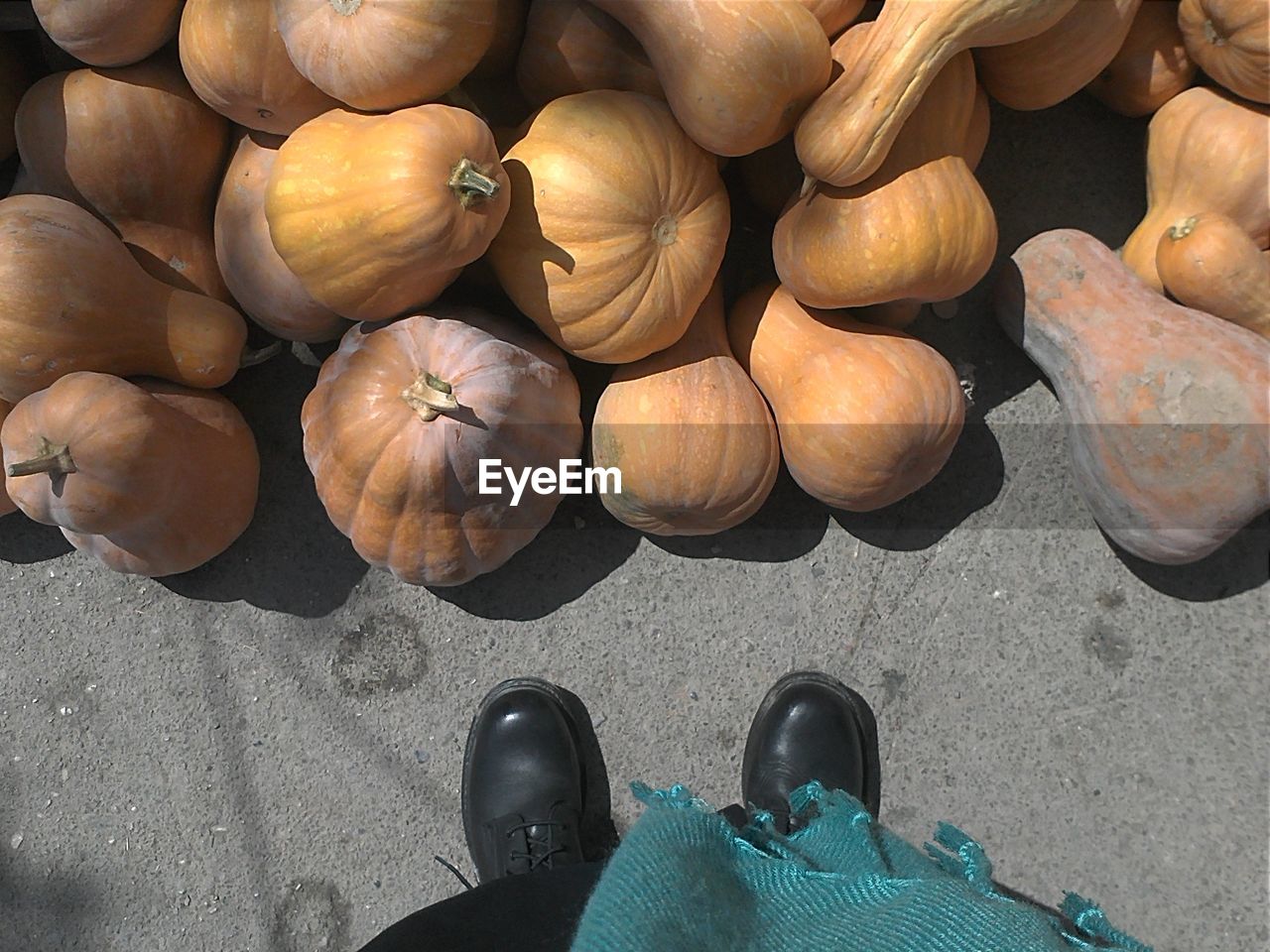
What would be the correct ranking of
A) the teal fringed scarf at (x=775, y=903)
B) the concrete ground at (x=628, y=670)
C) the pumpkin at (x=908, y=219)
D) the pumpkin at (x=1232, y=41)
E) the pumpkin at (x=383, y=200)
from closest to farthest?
the teal fringed scarf at (x=775, y=903), the pumpkin at (x=383, y=200), the pumpkin at (x=908, y=219), the pumpkin at (x=1232, y=41), the concrete ground at (x=628, y=670)

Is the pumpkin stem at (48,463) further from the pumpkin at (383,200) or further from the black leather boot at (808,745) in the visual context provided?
the black leather boot at (808,745)

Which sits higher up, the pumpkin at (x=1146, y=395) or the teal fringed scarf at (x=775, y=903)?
the pumpkin at (x=1146, y=395)

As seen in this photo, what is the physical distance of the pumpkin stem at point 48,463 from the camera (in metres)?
1.41

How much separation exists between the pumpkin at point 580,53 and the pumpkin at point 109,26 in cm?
65

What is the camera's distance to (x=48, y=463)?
1.44m

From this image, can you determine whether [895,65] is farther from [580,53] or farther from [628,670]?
[628,670]

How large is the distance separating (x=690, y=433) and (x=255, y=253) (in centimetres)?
86

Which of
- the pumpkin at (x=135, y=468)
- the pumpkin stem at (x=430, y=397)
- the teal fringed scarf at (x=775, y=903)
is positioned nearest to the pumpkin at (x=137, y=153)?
the pumpkin at (x=135, y=468)

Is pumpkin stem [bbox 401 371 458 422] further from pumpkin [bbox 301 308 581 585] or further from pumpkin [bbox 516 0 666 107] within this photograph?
pumpkin [bbox 516 0 666 107]

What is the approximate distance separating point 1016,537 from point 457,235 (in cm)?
130

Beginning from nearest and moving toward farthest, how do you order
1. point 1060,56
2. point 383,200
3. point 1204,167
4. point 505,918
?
1. point 383,200
2. point 505,918
3. point 1060,56
4. point 1204,167

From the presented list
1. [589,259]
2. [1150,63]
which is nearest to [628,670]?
[589,259]

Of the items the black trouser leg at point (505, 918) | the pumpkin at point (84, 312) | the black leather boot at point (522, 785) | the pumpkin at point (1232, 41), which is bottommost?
the black leather boot at point (522, 785)

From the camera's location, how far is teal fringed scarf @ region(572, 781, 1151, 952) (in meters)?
1.03
